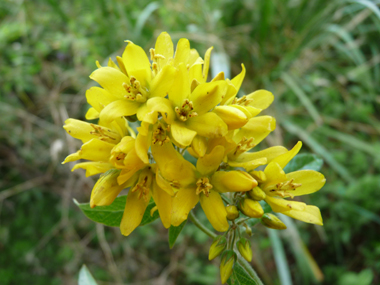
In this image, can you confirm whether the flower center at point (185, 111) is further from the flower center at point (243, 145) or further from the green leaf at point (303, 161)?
the green leaf at point (303, 161)

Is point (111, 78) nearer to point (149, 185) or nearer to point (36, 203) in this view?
point (149, 185)

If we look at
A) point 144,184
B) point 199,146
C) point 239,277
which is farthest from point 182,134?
point 239,277

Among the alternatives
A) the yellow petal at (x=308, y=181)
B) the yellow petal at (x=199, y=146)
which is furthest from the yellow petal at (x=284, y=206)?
the yellow petal at (x=199, y=146)

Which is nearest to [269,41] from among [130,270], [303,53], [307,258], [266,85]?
[303,53]

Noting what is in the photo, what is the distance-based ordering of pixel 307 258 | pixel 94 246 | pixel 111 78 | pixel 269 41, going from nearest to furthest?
pixel 111 78 < pixel 307 258 < pixel 94 246 < pixel 269 41

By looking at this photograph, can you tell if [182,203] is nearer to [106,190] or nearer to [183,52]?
[106,190]

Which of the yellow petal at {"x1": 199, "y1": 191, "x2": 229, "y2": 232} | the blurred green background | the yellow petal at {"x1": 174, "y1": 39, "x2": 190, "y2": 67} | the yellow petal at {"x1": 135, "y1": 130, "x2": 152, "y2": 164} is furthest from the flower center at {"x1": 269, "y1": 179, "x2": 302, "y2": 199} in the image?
the blurred green background
